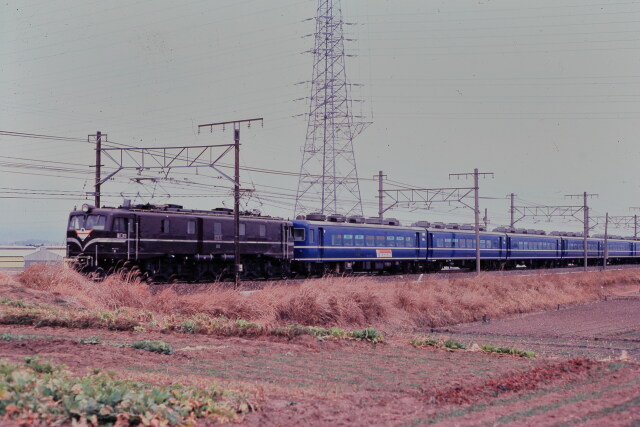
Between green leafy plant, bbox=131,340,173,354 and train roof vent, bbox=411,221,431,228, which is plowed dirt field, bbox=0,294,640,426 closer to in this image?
green leafy plant, bbox=131,340,173,354

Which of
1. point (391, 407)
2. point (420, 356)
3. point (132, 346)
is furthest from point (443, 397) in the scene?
point (132, 346)

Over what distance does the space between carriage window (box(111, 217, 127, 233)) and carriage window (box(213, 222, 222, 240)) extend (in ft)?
16.7

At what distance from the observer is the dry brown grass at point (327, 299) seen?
2455 centimetres

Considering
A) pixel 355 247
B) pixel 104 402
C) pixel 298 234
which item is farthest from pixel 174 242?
pixel 104 402

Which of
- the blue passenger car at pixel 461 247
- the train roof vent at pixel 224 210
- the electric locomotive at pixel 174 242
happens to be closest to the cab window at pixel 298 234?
the electric locomotive at pixel 174 242

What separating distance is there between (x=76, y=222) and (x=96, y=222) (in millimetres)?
1035

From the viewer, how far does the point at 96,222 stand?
102ft

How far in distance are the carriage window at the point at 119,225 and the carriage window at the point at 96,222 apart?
405 millimetres

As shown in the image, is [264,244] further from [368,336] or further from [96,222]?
[368,336]

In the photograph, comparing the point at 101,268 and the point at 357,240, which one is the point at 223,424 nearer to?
the point at 101,268

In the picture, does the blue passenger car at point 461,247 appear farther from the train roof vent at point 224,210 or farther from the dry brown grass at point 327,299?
the train roof vent at point 224,210

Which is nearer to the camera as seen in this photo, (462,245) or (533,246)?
(462,245)

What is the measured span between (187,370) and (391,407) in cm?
401


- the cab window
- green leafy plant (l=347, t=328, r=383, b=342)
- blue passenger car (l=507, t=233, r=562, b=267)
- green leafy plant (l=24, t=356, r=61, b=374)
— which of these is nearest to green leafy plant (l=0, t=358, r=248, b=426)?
green leafy plant (l=24, t=356, r=61, b=374)
